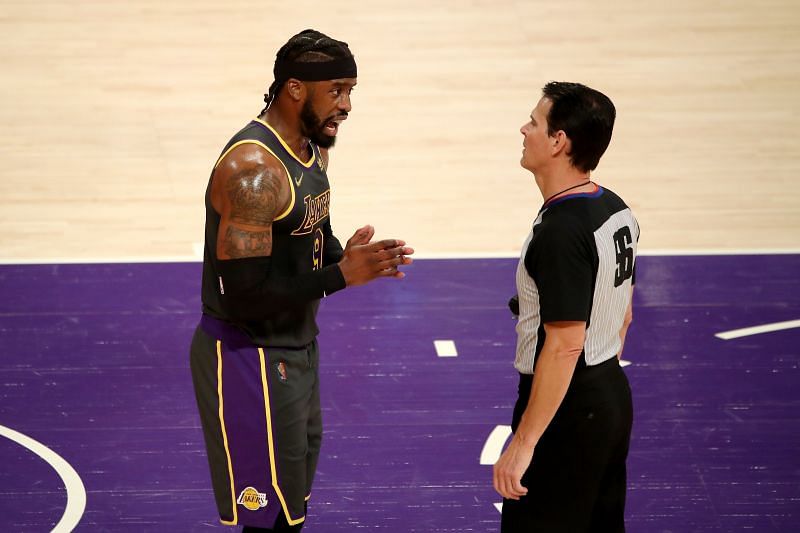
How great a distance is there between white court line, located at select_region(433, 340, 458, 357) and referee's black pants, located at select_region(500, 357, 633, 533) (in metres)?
3.12

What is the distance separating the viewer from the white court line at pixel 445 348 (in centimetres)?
716

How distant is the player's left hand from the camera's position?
379 centimetres

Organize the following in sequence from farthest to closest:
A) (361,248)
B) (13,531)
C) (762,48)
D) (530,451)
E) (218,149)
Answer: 1. (762,48)
2. (218,149)
3. (13,531)
4. (361,248)
5. (530,451)

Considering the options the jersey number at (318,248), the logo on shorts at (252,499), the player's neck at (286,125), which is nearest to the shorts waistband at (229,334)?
the jersey number at (318,248)

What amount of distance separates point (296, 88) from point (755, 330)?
424 centimetres

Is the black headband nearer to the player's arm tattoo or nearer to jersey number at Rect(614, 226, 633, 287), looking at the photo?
the player's arm tattoo

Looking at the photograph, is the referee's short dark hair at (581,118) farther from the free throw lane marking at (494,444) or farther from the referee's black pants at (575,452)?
the free throw lane marking at (494,444)

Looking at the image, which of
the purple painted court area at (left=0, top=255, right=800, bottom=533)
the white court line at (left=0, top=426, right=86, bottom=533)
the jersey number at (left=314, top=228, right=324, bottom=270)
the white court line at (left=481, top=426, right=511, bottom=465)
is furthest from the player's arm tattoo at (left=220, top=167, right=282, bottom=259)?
the white court line at (left=481, top=426, right=511, bottom=465)

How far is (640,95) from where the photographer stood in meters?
11.8

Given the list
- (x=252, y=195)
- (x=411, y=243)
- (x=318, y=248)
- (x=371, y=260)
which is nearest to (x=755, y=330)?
(x=411, y=243)

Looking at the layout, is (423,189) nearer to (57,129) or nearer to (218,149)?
(218,149)

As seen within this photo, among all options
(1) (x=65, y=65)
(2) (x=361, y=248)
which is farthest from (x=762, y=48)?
(2) (x=361, y=248)

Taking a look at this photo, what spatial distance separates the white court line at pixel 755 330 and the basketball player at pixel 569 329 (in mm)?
3575

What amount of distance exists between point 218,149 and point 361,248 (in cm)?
666
